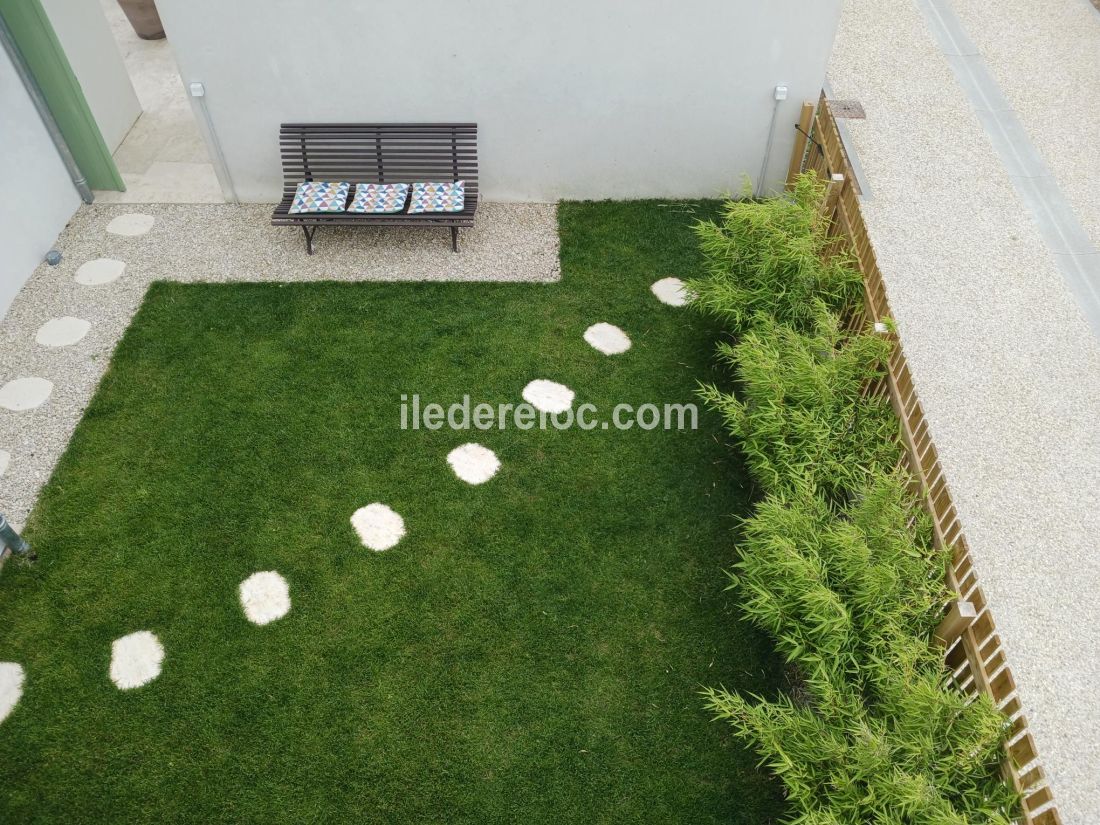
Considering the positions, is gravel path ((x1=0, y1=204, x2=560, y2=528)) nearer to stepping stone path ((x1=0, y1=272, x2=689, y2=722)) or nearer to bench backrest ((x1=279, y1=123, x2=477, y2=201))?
stepping stone path ((x1=0, y1=272, x2=689, y2=722))

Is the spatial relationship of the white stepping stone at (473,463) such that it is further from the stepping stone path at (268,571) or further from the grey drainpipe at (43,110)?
the grey drainpipe at (43,110)

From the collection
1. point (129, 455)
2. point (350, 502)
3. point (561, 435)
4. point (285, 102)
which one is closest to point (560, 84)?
point (285, 102)

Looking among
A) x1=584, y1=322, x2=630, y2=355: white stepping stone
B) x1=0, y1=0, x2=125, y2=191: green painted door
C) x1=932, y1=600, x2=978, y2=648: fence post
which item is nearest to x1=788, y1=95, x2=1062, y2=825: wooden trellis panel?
x1=932, y1=600, x2=978, y2=648: fence post

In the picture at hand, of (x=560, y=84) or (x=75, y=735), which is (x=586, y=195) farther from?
(x=75, y=735)

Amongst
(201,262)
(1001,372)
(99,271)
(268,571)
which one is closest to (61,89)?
(99,271)

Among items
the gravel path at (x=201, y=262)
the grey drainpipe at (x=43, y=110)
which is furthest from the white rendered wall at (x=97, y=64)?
the gravel path at (x=201, y=262)

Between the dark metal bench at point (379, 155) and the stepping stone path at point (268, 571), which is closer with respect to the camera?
the stepping stone path at point (268, 571)

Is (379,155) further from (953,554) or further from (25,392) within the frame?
(953,554)
